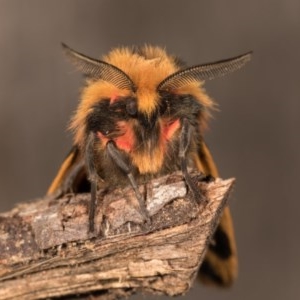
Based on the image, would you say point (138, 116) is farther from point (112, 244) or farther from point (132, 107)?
point (112, 244)

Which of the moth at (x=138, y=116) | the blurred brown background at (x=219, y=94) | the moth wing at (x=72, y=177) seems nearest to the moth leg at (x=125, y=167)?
the moth at (x=138, y=116)

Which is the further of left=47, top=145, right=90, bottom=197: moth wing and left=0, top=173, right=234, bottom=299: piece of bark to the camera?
left=47, top=145, right=90, bottom=197: moth wing

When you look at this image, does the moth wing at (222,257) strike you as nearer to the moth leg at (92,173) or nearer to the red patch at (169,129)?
the red patch at (169,129)

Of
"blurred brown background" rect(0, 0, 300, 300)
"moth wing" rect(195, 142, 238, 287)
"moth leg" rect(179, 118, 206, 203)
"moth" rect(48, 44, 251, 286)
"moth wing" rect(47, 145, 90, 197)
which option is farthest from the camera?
"blurred brown background" rect(0, 0, 300, 300)

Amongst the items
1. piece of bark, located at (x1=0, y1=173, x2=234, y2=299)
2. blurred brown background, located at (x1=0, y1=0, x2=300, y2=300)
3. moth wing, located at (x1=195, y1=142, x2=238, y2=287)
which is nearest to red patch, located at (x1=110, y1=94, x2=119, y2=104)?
piece of bark, located at (x1=0, y1=173, x2=234, y2=299)

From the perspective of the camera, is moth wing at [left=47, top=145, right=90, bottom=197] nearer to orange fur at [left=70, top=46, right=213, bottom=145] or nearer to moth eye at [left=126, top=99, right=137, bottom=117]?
orange fur at [left=70, top=46, right=213, bottom=145]

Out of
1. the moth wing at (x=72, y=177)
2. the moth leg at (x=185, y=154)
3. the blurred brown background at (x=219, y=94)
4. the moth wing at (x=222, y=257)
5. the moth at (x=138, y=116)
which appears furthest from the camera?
the blurred brown background at (x=219, y=94)
